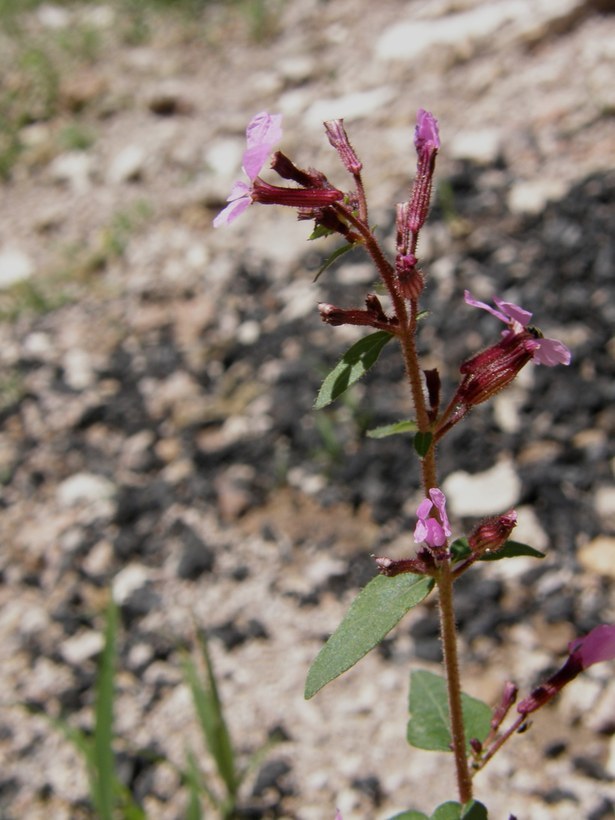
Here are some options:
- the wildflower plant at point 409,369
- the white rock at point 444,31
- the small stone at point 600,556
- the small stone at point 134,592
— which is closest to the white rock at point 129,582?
the small stone at point 134,592

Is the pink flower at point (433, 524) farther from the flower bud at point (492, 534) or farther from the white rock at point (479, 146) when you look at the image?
the white rock at point (479, 146)

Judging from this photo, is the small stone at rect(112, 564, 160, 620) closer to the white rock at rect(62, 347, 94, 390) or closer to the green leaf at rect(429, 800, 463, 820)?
the white rock at rect(62, 347, 94, 390)

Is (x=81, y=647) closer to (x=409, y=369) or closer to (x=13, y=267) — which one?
(x=409, y=369)

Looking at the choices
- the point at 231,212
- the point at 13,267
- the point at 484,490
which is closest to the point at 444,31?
the point at 13,267

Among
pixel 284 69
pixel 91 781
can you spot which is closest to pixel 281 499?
pixel 91 781

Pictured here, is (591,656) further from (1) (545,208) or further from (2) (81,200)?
(2) (81,200)

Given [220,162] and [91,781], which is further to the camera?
[220,162]

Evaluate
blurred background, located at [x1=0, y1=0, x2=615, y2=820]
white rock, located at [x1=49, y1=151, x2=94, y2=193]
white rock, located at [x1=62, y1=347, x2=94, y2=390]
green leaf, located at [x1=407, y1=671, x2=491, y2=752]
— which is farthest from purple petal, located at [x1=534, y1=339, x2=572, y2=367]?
white rock, located at [x1=49, y1=151, x2=94, y2=193]

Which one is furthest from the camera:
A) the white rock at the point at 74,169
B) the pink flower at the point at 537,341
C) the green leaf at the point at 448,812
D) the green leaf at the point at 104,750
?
the white rock at the point at 74,169
